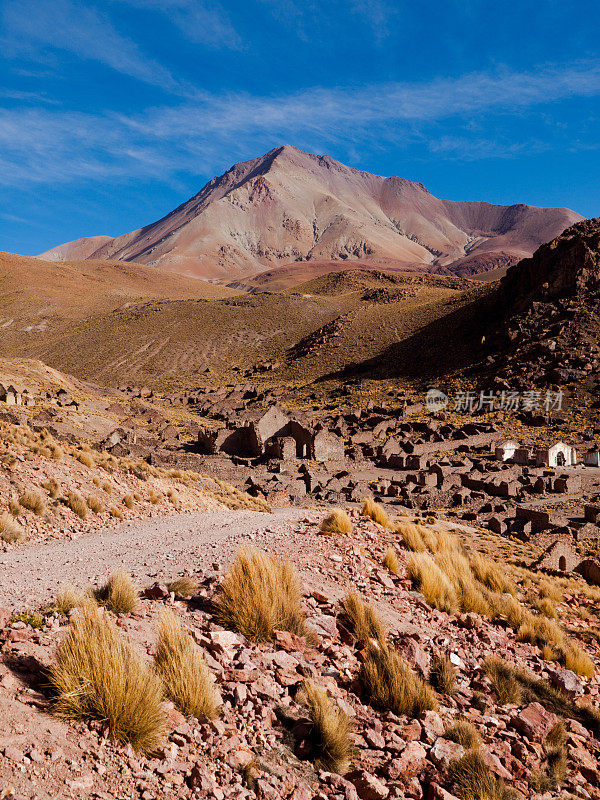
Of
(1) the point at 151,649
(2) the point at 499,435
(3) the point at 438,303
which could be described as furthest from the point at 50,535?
(3) the point at 438,303

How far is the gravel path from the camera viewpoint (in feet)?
20.5

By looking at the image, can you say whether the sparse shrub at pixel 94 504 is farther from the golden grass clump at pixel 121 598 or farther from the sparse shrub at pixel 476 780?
the sparse shrub at pixel 476 780

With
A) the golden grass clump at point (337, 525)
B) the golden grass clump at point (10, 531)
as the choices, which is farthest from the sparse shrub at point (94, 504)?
the golden grass clump at point (337, 525)

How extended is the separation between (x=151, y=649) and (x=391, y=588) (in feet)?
13.1

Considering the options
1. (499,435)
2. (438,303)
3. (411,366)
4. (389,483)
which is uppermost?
(438,303)

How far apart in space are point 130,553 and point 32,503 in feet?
11.2

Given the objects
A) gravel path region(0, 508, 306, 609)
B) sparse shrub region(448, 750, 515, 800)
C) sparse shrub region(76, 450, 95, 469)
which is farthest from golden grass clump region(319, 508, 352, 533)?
sparse shrub region(76, 450, 95, 469)

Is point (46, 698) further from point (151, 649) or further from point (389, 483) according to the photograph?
point (389, 483)

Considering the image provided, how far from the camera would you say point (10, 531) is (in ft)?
28.9

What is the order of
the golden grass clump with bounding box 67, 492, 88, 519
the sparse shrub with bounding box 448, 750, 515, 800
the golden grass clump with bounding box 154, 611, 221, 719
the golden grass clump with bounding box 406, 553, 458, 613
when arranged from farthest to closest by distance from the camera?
the golden grass clump with bounding box 67, 492, 88, 519 → the golden grass clump with bounding box 406, 553, 458, 613 → the sparse shrub with bounding box 448, 750, 515, 800 → the golden grass clump with bounding box 154, 611, 221, 719

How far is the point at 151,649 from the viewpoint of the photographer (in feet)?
13.8

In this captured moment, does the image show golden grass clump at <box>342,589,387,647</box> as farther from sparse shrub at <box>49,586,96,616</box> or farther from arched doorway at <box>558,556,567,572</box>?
arched doorway at <box>558,556,567,572</box>

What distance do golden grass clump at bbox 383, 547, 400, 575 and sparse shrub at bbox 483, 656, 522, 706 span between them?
6.87 ft

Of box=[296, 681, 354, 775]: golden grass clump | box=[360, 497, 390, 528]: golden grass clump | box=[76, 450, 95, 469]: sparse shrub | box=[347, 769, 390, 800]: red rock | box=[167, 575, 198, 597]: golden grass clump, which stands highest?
box=[76, 450, 95, 469]: sparse shrub
